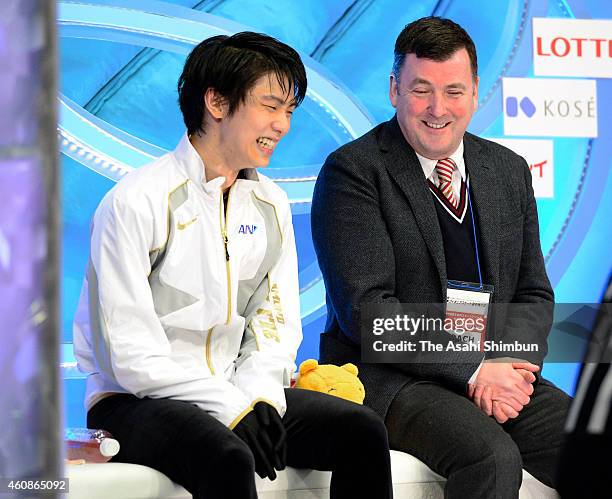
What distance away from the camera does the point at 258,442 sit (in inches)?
73.7

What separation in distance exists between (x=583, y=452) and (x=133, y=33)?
8.80ft

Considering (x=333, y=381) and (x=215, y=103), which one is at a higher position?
(x=215, y=103)

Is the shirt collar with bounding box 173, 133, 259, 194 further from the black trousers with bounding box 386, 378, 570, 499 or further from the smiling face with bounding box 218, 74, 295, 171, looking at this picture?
the black trousers with bounding box 386, 378, 570, 499

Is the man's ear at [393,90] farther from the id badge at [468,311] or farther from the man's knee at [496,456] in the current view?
the man's knee at [496,456]

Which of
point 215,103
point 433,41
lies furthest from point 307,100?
point 215,103

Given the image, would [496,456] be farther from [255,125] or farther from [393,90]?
[393,90]

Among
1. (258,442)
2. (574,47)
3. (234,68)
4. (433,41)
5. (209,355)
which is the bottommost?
(258,442)

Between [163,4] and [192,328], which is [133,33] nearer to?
[163,4]

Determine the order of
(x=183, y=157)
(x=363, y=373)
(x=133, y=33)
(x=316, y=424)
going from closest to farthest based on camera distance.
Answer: (x=316, y=424) < (x=183, y=157) < (x=363, y=373) < (x=133, y=33)

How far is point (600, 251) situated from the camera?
11.3 ft

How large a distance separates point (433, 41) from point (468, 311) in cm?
76

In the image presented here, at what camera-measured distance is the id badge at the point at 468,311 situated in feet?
7.85

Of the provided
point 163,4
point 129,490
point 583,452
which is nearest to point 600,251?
point 163,4

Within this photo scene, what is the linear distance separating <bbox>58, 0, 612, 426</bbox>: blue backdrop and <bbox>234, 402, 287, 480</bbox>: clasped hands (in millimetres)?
1177
